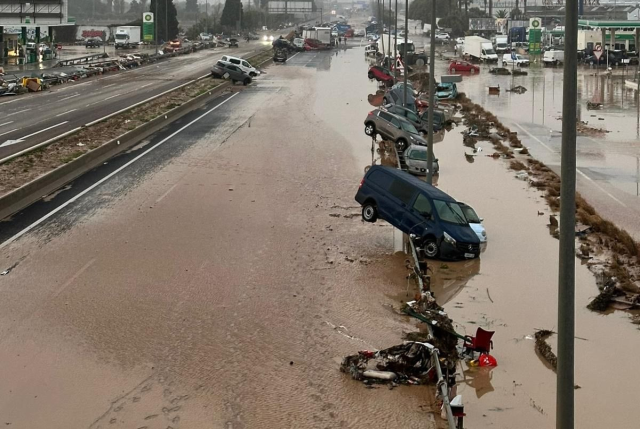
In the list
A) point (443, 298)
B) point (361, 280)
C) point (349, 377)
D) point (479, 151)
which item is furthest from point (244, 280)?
point (479, 151)

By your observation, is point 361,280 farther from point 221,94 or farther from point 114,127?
point 221,94

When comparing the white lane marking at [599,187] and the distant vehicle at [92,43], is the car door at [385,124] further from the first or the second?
the distant vehicle at [92,43]

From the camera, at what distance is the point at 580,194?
28578 millimetres

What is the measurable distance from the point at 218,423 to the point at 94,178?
59.0 ft

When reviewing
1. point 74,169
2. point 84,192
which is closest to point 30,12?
point 74,169

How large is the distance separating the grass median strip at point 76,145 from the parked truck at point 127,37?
66172 millimetres

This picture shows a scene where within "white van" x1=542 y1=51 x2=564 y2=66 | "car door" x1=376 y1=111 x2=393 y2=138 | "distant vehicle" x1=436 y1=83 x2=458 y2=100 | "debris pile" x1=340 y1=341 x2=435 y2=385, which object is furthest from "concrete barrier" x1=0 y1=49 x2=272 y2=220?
"white van" x1=542 y1=51 x2=564 y2=66

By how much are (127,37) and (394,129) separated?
88.6 m

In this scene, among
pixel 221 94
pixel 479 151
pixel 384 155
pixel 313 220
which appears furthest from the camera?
pixel 221 94

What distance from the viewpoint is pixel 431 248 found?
2123cm

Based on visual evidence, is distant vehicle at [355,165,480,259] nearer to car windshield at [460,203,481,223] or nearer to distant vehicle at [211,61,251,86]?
car windshield at [460,203,481,223]

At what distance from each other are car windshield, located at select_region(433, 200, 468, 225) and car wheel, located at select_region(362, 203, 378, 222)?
6.08ft

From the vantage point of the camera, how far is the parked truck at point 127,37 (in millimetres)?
117000

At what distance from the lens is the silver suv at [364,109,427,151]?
35156 millimetres
